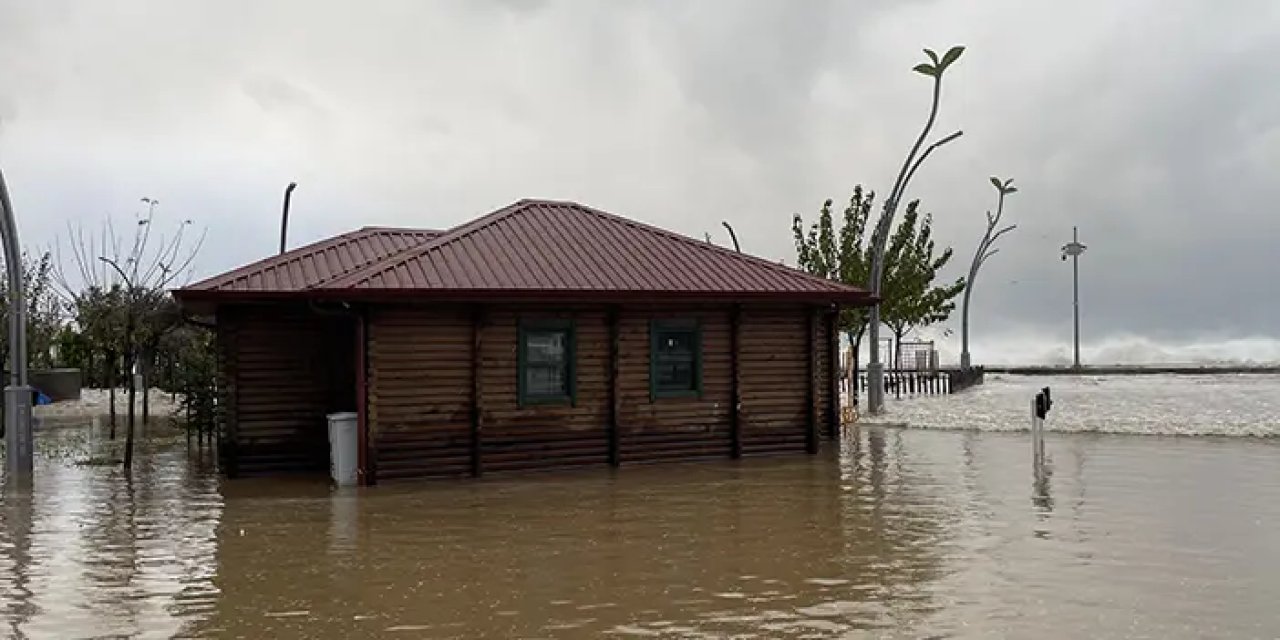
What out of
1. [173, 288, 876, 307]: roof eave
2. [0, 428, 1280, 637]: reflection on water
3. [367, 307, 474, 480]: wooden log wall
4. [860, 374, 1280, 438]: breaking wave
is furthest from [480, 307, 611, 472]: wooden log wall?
[860, 374, 1280, 438]: breaking wave

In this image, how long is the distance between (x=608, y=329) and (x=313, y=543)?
22.9ft

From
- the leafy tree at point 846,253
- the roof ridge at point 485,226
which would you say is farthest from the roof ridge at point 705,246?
the leafy tree at point 846,253

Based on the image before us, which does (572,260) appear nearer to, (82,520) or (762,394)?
(762,394)

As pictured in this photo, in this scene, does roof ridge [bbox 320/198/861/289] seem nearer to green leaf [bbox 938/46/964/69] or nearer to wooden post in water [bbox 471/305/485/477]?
wooden post in water [bbox 471/305/485/477]

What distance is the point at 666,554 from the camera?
9844 mm

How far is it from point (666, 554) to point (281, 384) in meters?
8.64

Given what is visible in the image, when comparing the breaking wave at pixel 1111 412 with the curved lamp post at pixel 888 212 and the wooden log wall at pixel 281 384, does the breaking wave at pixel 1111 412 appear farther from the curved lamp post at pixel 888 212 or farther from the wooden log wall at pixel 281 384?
the wooden log wall at pixel 281 384

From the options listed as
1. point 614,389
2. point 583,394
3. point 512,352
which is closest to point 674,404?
point 614,389

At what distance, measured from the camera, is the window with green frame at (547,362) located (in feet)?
53.0

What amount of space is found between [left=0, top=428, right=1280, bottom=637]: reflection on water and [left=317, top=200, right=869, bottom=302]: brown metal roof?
2723 mm

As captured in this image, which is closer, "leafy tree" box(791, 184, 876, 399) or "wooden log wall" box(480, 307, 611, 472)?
"wooden log wall" box(480, 307, 611, 472)

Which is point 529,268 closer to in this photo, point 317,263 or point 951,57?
point 317,263

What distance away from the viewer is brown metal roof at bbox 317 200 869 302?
50.8 ft

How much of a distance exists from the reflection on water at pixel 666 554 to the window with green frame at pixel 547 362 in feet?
4.24
